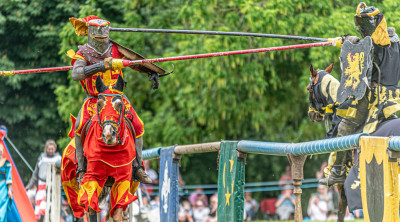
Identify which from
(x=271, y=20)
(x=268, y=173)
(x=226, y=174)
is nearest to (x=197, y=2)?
(x=271, y=20)

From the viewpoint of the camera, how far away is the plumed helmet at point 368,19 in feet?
25.6

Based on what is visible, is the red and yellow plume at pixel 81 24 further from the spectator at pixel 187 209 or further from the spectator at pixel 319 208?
the spectator at pixel 319 208

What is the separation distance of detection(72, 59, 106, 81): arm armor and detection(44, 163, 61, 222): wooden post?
407 cm

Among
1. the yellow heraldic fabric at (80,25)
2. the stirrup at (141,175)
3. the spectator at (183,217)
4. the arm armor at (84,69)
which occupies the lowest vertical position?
the stirrup at (141,175)

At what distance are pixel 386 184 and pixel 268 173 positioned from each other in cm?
1502

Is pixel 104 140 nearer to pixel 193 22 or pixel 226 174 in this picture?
pixel 226 174

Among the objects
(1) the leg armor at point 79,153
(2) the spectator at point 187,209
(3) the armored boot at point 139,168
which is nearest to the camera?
(1) the leg armor at point 79,153

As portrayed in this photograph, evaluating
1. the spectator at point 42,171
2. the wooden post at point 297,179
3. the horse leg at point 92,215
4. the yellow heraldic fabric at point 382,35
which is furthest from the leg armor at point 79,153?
the spectator at point 42,171

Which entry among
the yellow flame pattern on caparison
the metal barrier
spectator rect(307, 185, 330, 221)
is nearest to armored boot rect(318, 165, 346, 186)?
the yellow flame pattern on caparison

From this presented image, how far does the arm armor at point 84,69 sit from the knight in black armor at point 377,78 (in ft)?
7.84

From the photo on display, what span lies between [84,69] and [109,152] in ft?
2.88

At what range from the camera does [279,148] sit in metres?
7.23

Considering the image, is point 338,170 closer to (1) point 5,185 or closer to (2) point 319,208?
(1) point 5,185

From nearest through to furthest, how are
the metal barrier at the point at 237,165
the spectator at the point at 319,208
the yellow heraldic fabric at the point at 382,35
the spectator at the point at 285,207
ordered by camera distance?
the metal barrier at the point at 237,165 < the yellow heraldic fabric at the point at 382,35 < the spectator at the point at 319,208 < the spectator at the point at 285,207
